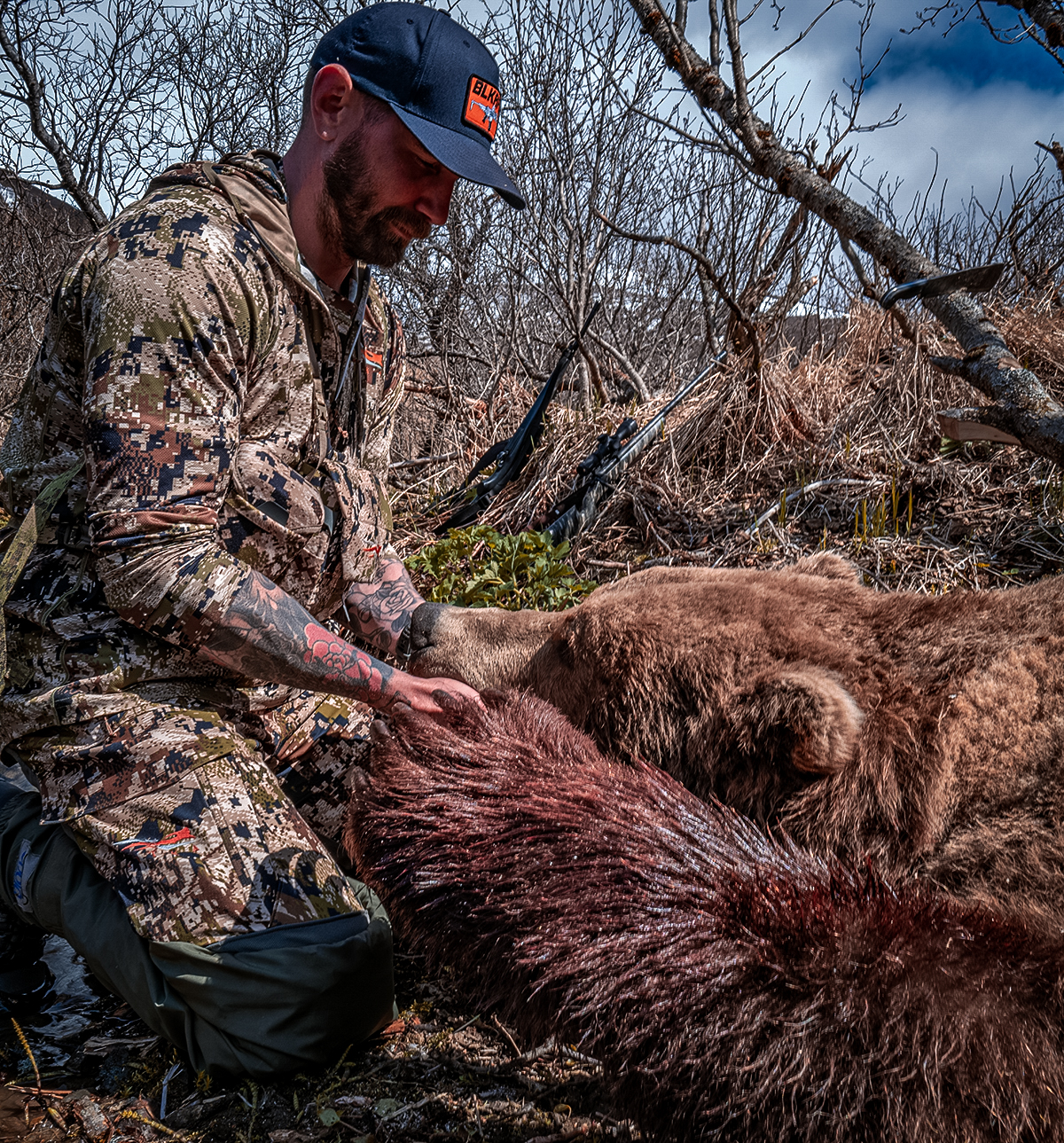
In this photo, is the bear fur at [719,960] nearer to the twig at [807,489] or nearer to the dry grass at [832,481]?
the dry grass at [832,481]

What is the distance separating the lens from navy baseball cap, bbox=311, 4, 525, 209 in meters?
2.84

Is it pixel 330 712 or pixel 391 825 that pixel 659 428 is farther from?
pixel 391 825

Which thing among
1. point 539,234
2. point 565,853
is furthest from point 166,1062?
point 539,234

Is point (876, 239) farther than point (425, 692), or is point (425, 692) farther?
point (876, 239)

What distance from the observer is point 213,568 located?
2.55 meters

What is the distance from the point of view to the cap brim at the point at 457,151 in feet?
9.17

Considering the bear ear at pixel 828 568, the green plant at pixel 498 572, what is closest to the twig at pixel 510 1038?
the bear ear at pixel 828 568

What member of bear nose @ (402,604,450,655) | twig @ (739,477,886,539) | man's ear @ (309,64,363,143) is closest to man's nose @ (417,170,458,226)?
man's ear @ (309,64,363,143)

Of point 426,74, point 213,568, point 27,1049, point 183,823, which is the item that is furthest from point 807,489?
point 27,1049

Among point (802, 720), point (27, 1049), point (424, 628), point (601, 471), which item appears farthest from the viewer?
point (601, 471)

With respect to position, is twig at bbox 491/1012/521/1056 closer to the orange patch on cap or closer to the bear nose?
the bear nose

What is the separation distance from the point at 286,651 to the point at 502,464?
4758 millimetres

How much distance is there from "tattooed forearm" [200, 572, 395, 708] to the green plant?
8.68ft

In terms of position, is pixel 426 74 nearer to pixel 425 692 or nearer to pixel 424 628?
pixel 424 628
